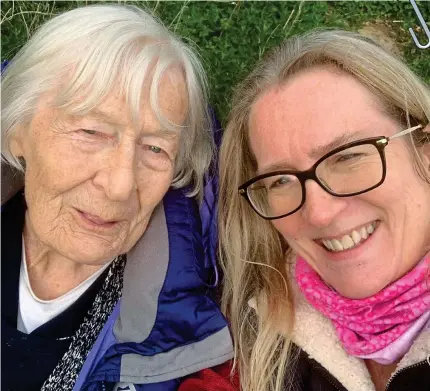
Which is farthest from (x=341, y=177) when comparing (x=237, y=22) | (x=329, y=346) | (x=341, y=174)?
(x=237, y=22)

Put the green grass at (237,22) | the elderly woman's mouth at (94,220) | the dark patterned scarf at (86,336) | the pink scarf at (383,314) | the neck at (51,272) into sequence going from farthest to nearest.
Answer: the green grass at (237,22), the neck at (51,272), the dark patterned scarf at (86,336), the elderly woman's mouth at (94,220), the pink scarf at (383,314)

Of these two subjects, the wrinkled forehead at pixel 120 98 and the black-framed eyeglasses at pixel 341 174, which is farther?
the wrinkled forehead at pixel 120 98

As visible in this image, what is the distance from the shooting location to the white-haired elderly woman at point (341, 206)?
2.18 metres

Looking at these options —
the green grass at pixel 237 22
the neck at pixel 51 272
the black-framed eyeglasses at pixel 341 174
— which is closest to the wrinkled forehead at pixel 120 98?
the black-framed eyeglasses at pixel 341 174

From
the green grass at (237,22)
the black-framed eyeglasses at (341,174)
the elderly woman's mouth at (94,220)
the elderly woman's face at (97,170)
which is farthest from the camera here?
the green grass at (237,22)

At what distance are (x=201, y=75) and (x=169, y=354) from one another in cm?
133

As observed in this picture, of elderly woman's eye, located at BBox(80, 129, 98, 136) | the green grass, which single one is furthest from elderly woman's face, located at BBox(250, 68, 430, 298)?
the green grass

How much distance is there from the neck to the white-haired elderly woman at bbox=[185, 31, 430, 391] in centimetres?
90

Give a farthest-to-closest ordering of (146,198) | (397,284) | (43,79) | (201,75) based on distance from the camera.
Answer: (201,75), (146,198), (43,79), (397,284)

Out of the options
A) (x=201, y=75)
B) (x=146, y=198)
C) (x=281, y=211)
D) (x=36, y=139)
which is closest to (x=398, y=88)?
(x=281, y=211)

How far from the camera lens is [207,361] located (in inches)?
102

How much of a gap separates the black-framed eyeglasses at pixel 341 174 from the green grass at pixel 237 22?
134cm

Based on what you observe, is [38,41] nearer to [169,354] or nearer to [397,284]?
[169,354]

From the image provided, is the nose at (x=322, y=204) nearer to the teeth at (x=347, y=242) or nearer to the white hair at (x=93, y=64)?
the teeth at (x=347, y=242)
